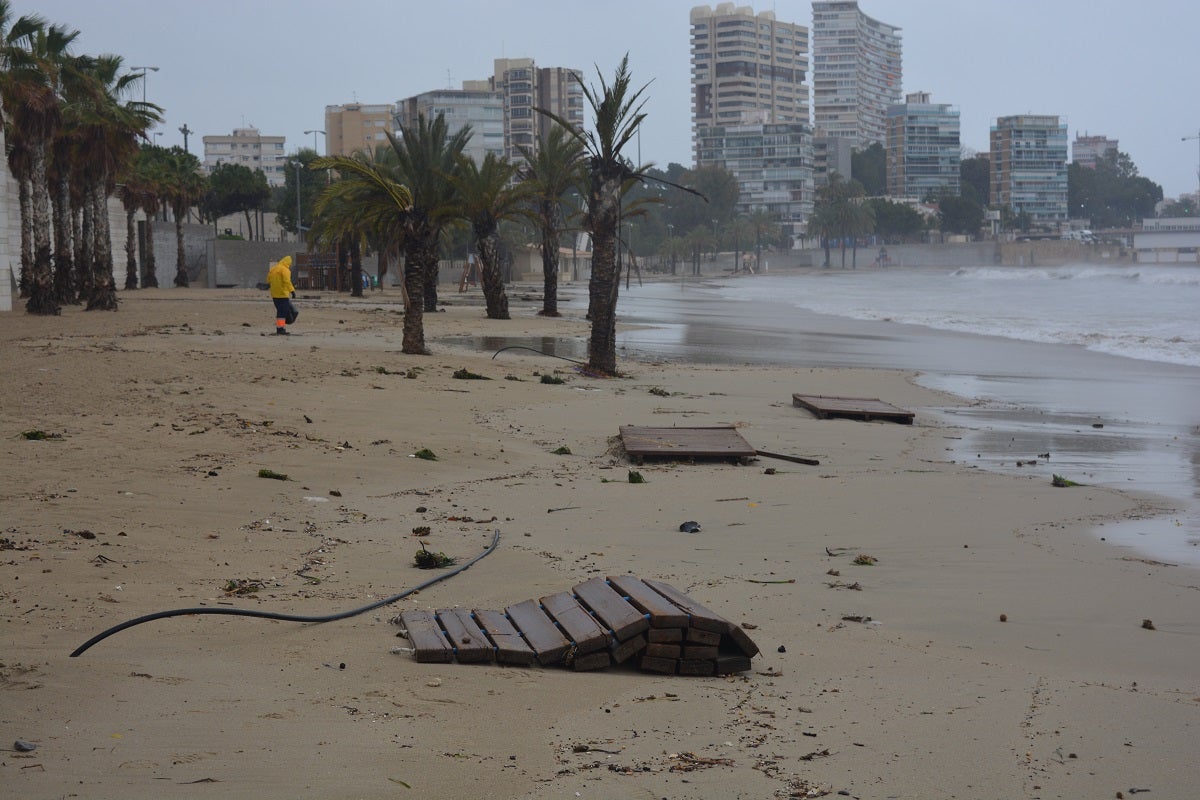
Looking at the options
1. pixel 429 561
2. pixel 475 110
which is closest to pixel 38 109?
pixel 429 561

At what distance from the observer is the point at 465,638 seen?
4922 mm

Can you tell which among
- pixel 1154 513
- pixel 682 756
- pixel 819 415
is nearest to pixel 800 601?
pixel 682 756

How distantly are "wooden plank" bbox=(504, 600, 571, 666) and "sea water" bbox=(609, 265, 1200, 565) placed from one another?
4057 mm

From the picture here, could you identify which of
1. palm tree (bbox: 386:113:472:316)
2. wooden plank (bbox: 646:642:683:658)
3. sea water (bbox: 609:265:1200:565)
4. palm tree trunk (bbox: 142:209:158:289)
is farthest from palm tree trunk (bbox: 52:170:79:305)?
wooden plank (bbox: 646:642:683:658)

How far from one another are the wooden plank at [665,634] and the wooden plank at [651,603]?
22 millimetres

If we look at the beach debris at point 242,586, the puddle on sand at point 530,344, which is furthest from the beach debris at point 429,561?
the puddle on sand at point 530,344

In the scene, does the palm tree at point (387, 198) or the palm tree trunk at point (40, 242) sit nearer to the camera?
the palm tree at point (387, 198)

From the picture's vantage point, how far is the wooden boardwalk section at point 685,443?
1047 centimetres

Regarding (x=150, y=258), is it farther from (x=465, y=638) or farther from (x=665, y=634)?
(x=665, y=634)

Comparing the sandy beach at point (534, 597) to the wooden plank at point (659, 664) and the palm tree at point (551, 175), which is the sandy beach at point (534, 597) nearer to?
the wooden plank at point (659, 664)

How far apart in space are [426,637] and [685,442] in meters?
6.21

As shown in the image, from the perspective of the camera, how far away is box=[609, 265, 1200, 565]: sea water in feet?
35.3

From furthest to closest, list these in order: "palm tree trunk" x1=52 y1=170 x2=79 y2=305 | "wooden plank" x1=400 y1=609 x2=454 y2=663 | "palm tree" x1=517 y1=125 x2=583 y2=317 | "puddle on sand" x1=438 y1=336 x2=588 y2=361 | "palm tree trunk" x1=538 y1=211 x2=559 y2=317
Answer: "palm tree trunk" x1=538 y1=211 x2=559 y2=317, "palm tree" x1=517 y1=125 x2=583 y2=317, "palm tree trunk" x1=52 y1=170 x2=79 y2=305, "puddle on sand" x1=438 y1=336 x2=588 y2=361, "wooden plank" x1=400 y1=609 x2=454 y2=663

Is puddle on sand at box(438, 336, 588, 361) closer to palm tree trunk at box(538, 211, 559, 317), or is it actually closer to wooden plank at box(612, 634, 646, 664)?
palm tree trunk at box(538, 211, 559, 317)
